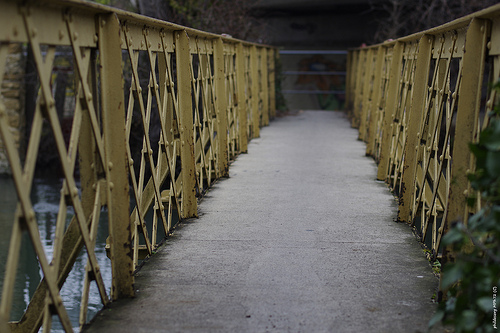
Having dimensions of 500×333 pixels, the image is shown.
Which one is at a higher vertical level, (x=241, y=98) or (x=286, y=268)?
(x=241, y=98)

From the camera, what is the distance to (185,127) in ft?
14.1

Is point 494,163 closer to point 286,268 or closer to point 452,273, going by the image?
point 452,273

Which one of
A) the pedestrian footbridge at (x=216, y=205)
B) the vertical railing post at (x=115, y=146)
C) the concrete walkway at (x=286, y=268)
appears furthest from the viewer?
the vertical railing post at (x=115, y=146)

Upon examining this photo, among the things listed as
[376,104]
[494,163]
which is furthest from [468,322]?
[376,104]

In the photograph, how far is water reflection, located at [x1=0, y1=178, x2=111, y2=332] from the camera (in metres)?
7.63

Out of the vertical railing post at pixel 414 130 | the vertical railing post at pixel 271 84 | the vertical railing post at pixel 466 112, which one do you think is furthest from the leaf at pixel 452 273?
the vertical railing post at pixel 271 84

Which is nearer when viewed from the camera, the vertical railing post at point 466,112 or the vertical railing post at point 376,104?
the vertical railing post at point 466,112

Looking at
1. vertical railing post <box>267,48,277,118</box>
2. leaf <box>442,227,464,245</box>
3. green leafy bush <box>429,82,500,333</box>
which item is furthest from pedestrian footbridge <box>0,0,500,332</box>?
vertical railing post <box>267,48,277,118</box>

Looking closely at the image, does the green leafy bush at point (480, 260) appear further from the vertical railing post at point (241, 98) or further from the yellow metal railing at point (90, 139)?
the vertical railing post at point (241, 98)

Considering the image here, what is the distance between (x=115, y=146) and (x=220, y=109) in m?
3.16

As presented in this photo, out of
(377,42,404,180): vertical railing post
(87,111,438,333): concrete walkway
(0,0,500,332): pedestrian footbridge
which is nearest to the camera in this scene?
(0,0,500,332): pedestrian footbridge

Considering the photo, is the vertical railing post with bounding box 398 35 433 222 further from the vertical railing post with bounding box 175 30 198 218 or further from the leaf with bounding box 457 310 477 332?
the leaf with bounding box 457 310 477 332

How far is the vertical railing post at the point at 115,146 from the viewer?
2.76 meters

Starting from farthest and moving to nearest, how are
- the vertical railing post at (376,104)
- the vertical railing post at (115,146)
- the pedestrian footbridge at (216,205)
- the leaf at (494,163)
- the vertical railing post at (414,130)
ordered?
the vertical railing post at (376,104), the vertical railing post at (414,130), the vertical railing post at (115,146), the pedestrian footbridge at (216,205), the leaf at (494,163)
